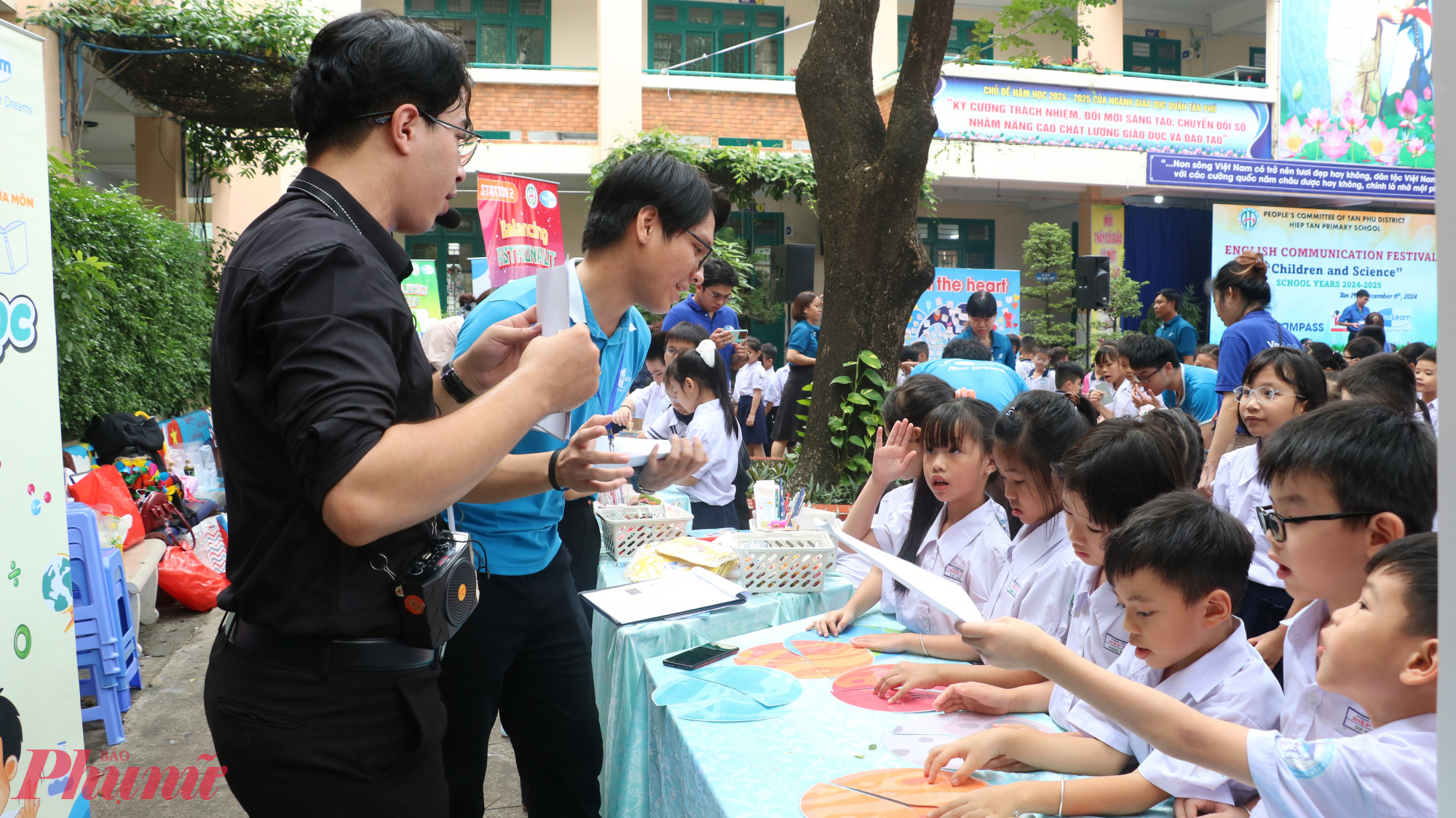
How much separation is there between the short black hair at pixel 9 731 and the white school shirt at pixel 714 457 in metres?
2.33

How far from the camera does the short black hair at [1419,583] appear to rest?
3.20 ft

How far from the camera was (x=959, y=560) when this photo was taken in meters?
2.26

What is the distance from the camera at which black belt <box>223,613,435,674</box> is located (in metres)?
1.14

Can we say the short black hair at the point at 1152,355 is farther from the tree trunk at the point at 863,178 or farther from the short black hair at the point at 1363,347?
the short black hair at the point at 1363,347

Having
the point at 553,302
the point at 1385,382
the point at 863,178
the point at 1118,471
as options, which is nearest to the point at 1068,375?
the point at 863,178

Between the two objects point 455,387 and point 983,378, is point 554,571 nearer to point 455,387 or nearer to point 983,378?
point 455,387

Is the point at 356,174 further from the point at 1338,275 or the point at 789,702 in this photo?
the point at 1338,275

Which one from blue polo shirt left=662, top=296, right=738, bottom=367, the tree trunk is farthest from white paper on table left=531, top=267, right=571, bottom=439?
blue polo shirt left=662, top=296, right=738, bottom=367

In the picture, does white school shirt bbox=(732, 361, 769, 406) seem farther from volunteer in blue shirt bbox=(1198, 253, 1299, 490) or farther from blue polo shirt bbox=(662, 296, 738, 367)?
volunteer in blue shirt bbox=(1198, 253, 1299, 490)

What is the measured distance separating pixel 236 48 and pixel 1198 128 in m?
12.3

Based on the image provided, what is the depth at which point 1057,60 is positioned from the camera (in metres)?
15.6

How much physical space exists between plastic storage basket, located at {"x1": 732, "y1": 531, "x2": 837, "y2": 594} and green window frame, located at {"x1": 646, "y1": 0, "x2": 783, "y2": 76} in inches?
514

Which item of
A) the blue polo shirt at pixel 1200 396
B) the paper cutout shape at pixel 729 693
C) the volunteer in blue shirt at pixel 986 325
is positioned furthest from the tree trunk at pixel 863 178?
the paper cutout shape at pixel 729 693

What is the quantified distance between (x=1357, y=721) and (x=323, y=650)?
4.27 ft
